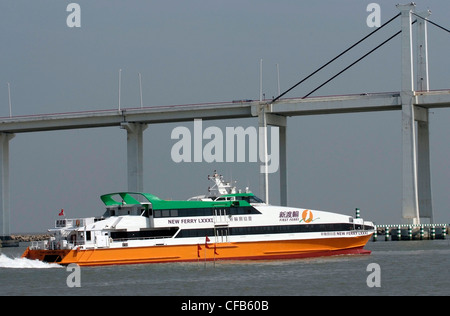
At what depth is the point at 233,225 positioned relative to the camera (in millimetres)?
50438

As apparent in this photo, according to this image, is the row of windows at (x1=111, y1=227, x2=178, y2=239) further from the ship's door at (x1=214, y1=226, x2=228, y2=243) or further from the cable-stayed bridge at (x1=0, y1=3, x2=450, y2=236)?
the cable-stayed bridge at (x1=0, y1=3, x2=450, y2=236)

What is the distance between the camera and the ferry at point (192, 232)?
49.1 m

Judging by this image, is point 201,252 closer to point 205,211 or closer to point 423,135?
point 205,211

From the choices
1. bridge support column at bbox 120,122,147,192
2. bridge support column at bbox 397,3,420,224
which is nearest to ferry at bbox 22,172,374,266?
bridge support column at bbox 397,3,420,224

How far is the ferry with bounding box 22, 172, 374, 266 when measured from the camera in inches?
1932

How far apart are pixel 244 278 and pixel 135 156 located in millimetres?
50857

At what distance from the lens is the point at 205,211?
50344 mm

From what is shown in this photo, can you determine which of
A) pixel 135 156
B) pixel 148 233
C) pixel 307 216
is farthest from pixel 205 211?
pixel 135 156

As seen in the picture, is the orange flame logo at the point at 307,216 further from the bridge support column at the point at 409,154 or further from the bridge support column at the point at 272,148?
the bridge support column at the point at 272,148

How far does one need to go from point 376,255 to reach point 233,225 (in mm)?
10318
